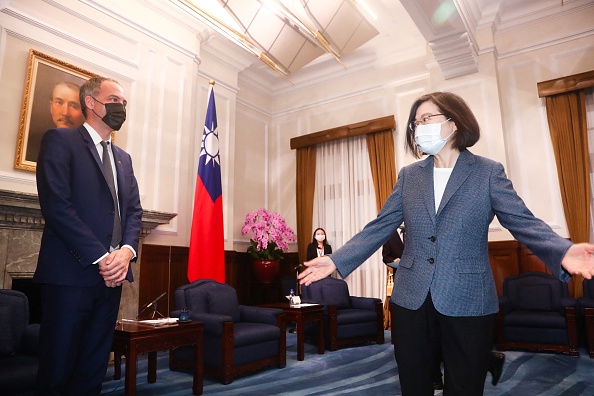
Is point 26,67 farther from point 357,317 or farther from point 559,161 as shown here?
point 559,161

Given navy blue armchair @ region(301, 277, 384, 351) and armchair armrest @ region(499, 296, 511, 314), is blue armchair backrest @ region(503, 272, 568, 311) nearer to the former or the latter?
armchair armrest @ region(499, 296, 511, 314)

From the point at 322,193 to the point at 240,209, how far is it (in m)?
1.45

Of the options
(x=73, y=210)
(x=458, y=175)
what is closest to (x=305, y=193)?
(x=73, y=210)

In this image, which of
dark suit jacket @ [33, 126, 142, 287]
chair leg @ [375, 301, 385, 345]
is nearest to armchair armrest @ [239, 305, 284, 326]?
chair leg @ [375, 301, 385, 345]

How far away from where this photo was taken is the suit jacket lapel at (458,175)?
1399mm

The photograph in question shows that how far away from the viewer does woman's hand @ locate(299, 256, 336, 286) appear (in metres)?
1.49

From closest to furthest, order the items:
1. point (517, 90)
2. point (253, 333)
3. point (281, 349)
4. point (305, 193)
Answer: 1. point (253, 333)
2. point (281, 349)
3. point (517, 90)
4. point (305, 193)

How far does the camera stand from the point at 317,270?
151 cm

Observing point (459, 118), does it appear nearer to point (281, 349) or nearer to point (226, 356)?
point (226, 356)

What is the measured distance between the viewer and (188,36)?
5828 mm

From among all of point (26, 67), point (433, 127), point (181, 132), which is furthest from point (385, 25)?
point (433, 127)

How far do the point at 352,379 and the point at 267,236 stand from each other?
3299mm

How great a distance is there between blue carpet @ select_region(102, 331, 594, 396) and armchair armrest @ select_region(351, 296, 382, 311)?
0.85m

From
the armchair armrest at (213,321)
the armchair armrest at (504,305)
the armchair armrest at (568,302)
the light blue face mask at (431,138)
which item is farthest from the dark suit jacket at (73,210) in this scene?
the armchair armrest at (568,302)
